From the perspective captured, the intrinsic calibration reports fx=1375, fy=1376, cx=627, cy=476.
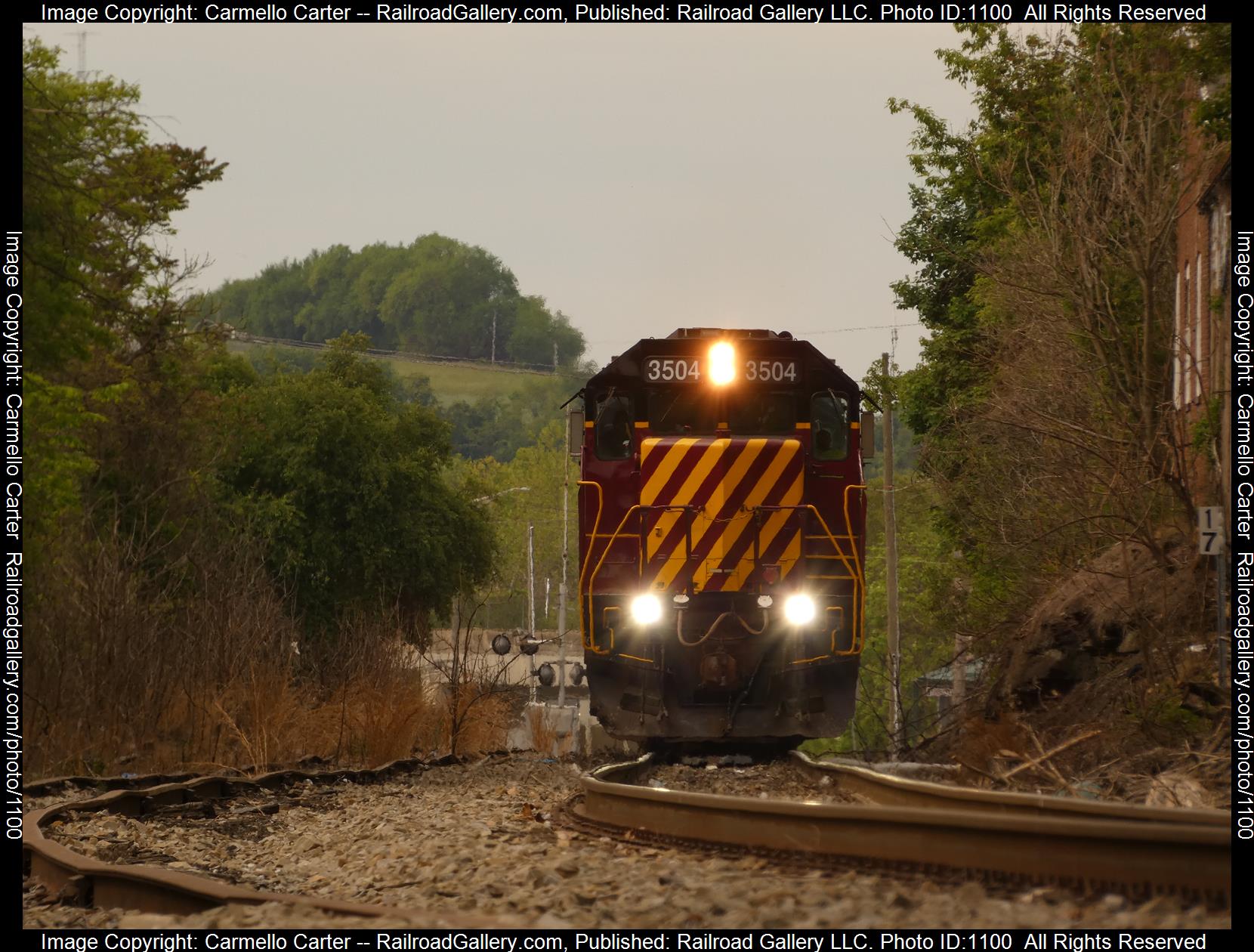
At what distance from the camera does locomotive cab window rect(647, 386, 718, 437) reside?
1289cm

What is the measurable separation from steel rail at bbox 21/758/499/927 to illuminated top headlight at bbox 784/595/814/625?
17.5 ft

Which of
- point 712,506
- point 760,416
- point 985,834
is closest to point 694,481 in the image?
point 712,506

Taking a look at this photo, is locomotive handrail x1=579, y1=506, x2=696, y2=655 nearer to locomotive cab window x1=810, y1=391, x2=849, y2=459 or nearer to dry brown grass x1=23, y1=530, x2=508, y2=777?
locomotive cab window x1=810, y1=391, x2=849, y2=459

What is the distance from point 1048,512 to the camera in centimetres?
1759

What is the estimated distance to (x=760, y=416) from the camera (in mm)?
12898

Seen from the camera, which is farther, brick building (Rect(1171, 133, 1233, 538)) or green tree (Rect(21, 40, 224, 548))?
green tree (Rect(21, 40, 224, 548))

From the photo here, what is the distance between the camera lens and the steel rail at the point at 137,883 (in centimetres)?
542

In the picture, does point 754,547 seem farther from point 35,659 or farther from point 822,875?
point 35,659

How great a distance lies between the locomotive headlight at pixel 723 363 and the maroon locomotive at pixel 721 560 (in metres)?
0.01

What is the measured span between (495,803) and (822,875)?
5133 millimetres

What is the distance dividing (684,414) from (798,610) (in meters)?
2.14

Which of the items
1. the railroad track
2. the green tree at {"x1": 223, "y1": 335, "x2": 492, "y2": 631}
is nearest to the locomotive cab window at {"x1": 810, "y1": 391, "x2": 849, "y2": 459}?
the railroad track

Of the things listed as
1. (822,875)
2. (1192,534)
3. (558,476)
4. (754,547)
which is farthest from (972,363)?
(558,476)
